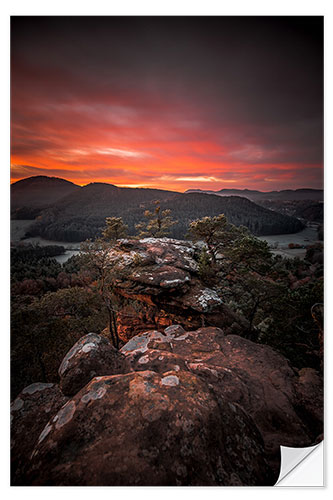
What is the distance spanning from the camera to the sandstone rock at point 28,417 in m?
3.10

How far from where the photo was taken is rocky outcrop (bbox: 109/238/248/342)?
9281 mm

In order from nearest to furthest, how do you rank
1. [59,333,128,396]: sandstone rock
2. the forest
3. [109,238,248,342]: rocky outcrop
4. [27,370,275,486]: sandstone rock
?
[27,370,275,486]: sandstone rock
[59,333,128,396]: sandstone rock
the forest
[109,238,248,342]: rocky outcrop

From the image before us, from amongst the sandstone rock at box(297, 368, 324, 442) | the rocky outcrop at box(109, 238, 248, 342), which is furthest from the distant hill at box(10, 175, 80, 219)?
the sandstone rock at box(297, 368, 324, 442)

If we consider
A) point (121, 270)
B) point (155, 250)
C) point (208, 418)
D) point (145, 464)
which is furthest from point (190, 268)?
point (145, 464)

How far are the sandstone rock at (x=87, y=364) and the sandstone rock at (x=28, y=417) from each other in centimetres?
51

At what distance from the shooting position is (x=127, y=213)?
11641 millimetres

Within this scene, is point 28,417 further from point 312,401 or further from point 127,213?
point 127,213

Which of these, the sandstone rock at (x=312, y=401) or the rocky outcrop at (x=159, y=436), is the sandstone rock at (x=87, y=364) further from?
the sandstone rock at (x=312, y=401)

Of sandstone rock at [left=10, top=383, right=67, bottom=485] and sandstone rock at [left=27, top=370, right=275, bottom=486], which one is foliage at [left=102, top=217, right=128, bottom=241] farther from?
sandstone rock at [left=27, top=370, right=275, bottom=486]

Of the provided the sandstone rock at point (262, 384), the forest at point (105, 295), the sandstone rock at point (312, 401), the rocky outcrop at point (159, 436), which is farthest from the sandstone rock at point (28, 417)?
the sandstone rock at point (312, 401)

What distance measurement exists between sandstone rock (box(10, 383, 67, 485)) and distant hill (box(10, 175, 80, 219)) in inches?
151

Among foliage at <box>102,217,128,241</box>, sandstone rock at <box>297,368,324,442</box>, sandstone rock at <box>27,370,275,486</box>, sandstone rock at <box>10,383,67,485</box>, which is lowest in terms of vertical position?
sandstone rock at <box>297,368,324,442</box>

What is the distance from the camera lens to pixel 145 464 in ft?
7.92

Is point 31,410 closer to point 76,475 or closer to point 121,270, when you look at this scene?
point 76,475
